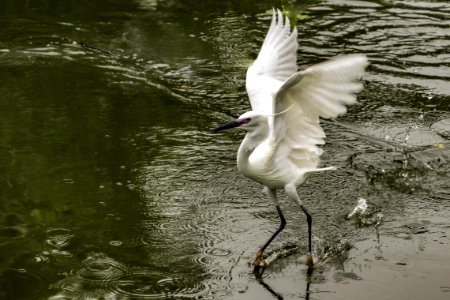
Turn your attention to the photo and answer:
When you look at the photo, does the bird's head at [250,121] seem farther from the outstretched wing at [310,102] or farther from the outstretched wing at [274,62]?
the outstretched wing at [274,62]

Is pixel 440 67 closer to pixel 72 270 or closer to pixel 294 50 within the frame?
pixel 294 50

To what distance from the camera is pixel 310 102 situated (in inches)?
179

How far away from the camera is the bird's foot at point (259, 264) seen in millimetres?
4785

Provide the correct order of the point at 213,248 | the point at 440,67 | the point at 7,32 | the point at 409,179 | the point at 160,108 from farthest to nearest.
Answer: the point at 7,32
the point at 440,67
the point at 160,108
the point at 409,179
the point at 213,248

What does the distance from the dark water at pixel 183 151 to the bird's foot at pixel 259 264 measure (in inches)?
1.8

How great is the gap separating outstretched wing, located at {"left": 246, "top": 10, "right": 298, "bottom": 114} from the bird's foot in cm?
118

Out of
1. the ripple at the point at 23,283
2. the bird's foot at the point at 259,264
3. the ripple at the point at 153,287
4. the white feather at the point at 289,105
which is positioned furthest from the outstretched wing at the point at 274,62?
the ripple at the point at 23,283

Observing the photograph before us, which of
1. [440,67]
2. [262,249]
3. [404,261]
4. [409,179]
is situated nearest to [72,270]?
[262,249]

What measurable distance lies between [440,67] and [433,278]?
4.01m

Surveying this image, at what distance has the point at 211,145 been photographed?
262 inches

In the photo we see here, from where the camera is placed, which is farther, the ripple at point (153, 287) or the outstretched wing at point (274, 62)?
the outstretched wing at point (274, 62)

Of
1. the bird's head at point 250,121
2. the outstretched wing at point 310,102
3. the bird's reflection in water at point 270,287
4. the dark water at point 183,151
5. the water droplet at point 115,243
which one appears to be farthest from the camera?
the water droplet at point 115,243

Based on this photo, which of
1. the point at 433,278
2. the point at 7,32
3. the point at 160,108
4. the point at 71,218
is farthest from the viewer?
the point at 7,32

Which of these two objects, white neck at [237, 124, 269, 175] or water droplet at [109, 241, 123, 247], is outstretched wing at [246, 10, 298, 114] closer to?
white neck at [237, 124, 269, 175]
